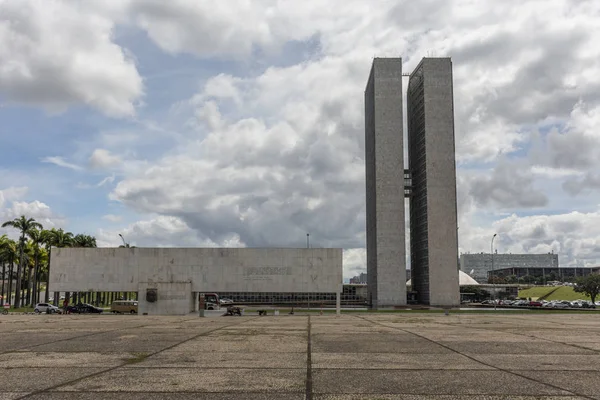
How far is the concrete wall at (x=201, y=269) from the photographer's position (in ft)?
236

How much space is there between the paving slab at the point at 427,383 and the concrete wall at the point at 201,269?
5604 centimetres

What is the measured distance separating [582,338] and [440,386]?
1881cm

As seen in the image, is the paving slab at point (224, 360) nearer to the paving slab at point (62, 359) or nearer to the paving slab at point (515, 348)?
the paving slab at point (62, 359)

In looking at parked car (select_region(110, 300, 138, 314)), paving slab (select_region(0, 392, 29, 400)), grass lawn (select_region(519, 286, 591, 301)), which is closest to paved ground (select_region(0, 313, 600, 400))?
paving slab (select_region(0, 392, 29, 400))

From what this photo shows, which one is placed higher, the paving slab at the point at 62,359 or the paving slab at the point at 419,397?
the paving slab at the point at 419,397

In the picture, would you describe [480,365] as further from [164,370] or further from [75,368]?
[75,368]

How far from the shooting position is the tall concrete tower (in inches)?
4767

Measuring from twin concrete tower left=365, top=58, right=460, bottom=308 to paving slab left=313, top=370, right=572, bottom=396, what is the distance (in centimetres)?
10734

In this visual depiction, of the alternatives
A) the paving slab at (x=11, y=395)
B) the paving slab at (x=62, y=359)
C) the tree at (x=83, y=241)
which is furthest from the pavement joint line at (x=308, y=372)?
the tree at (x=83, y=241)

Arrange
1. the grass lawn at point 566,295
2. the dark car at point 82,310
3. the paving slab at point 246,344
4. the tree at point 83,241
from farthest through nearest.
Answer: the grass lawn at point 566,295, the tree at point 83,241, the dark car at point 82,310, the paving slab at point 246,344

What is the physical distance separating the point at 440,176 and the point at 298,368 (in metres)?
115

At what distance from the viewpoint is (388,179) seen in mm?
127188

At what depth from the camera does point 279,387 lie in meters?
13.4

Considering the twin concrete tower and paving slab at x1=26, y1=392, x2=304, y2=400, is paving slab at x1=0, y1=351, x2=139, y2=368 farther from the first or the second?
the twin concrete tower
